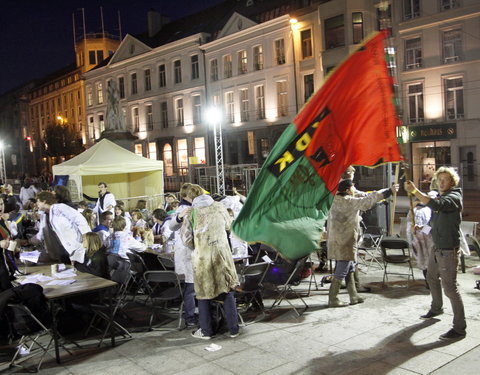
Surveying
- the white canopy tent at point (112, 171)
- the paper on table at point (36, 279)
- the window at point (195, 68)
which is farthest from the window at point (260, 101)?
the paper on table at point (36, 279)

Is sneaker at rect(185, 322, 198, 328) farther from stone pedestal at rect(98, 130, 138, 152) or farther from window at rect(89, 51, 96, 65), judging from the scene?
window at rect(89, 51, 96, 65)

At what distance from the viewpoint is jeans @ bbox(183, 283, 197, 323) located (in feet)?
21.6

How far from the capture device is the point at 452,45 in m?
26.4

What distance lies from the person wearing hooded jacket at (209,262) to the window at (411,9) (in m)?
25.4

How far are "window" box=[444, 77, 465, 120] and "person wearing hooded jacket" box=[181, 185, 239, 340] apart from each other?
23.8 metres

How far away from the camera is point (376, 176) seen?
28.0 m

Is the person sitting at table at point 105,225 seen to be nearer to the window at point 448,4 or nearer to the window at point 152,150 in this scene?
the window at point 448,4

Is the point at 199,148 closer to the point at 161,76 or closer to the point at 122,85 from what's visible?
the point at 161,76

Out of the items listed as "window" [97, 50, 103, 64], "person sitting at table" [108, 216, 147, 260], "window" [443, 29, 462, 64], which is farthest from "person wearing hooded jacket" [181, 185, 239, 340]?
"window" [97, 50, 103, 64]

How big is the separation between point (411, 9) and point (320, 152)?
26266 millimetres

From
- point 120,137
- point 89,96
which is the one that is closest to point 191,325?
point 120,137

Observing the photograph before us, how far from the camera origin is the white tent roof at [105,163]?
15.8 metres

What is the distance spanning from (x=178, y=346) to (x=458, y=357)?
3.05 m

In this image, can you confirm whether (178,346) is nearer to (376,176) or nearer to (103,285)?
(103,285)
